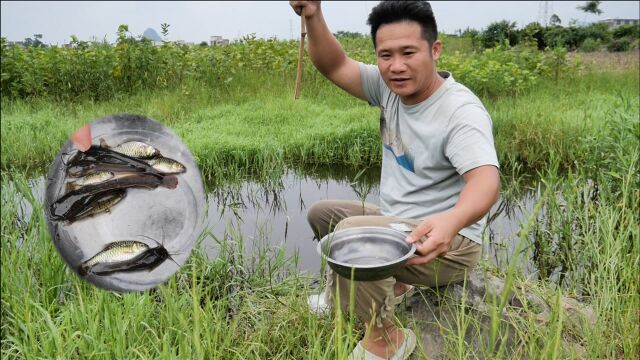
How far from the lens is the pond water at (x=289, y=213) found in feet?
11.2

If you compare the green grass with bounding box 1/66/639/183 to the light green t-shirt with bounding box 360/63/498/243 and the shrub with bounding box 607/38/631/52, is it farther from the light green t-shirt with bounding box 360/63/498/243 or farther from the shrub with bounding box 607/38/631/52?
the shrub with bounding box 607/38/631/52

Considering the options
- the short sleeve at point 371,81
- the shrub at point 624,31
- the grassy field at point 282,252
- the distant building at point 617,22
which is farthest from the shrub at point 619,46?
the short sleeve at point 371,81

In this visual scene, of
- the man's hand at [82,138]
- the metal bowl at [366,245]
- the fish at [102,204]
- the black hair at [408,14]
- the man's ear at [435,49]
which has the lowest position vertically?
the metal bowl at [366,245]

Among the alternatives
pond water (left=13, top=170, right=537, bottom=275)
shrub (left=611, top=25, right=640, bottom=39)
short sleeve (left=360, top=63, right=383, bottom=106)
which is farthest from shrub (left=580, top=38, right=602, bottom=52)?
short sleeve (left=360, top=63, right=383, bottom=106)

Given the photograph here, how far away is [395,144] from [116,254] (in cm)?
139

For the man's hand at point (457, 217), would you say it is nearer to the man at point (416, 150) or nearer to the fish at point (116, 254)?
the man at point (416, 150)

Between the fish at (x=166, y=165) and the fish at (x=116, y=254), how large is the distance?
0.77 ft

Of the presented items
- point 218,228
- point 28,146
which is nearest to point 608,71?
point 218,228

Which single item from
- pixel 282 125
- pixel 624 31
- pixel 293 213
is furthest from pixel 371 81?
pixel 624 31

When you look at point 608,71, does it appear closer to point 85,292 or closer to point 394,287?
point 394,287

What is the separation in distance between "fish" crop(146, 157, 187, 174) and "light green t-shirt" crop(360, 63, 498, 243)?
1.06 m

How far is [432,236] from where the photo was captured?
1794 millimetres

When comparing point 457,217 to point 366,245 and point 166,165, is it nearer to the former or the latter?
point 366,245

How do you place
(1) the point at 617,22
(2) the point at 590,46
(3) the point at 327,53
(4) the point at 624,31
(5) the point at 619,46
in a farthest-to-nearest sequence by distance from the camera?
(1) the point at 617,22
(4) the point at 624,31
(2) the point at 590,46
(5) the point at 619,46
(3) the point at 327,53
